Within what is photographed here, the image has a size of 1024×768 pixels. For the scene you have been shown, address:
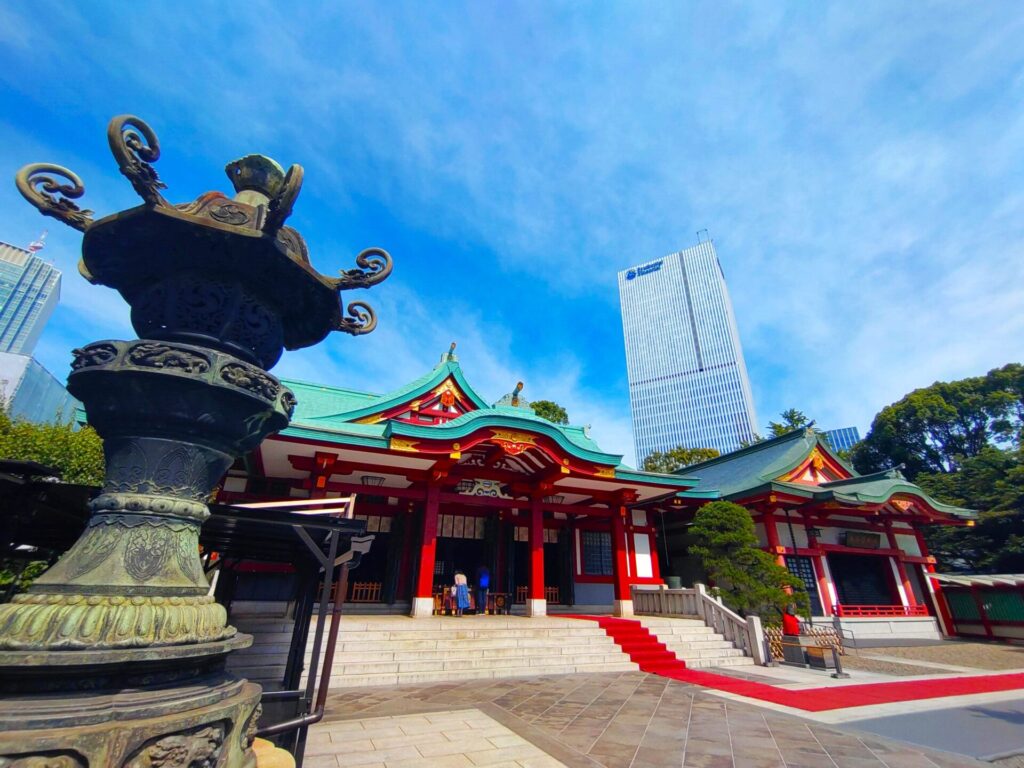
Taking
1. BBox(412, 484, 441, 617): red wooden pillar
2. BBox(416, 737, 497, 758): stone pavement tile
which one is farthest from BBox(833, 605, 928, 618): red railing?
BBox(416, 737, 497, 758): stone pavement tile

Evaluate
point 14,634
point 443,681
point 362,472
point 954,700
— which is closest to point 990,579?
point 954,700

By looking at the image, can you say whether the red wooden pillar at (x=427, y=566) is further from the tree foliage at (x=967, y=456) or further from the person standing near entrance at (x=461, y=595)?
the tree foliage at (x=967, y=456)

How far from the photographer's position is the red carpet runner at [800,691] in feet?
23.7

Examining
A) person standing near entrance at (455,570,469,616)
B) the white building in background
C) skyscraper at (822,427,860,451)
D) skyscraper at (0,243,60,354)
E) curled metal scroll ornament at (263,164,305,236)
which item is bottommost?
person standing near entrance at (455,570,469,616)

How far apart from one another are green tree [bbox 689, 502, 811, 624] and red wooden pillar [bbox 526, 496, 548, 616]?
448cm

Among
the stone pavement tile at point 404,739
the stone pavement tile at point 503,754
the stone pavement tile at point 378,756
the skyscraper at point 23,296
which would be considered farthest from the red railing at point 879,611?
the skyscraper at point 23,296

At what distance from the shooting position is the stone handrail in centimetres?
1084

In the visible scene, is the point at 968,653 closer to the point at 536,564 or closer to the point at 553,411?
the point at 536,564

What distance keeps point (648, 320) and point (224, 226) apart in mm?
118622

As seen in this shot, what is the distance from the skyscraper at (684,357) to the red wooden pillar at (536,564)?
86877 millimetres

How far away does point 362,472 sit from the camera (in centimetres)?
1179

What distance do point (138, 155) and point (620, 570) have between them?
13.5 metres

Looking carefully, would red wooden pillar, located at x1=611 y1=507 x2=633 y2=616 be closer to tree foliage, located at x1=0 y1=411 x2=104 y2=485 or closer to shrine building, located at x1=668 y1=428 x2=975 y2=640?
shrine building, located at x1=668 y1=428 x2=975 y2=640

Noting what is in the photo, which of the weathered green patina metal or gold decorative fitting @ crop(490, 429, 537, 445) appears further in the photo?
gold decorative fitting @ crop(490, 429, 537, 445)
